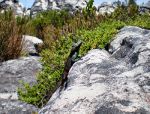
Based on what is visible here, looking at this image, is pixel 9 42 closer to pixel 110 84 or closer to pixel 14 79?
pixel 14 79

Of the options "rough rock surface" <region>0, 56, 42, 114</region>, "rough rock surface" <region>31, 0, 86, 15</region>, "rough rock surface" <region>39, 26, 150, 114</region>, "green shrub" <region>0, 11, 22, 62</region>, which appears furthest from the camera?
"rough rock surface" <region>31, 0, 86, 15</region>

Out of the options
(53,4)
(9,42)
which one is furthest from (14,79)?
(53,4)

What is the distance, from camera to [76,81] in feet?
13.7

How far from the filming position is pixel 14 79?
6.91 m

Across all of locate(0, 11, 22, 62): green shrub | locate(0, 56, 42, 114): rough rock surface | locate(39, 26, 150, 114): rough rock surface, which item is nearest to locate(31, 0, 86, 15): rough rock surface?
locate(0, 11, 22, 62): green shrub

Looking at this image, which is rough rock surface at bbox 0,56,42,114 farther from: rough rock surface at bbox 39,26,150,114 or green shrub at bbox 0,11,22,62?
rough rock surface at bbox 39,26,150,114

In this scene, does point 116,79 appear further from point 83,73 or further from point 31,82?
point 31,82

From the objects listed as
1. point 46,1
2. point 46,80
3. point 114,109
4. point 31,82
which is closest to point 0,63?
point 31,82

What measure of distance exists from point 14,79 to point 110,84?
3453 mm

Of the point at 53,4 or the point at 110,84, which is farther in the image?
the point at 53,4

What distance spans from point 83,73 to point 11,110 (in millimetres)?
1429

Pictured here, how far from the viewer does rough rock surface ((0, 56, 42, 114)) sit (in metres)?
5.32

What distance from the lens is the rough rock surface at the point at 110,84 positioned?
338cm

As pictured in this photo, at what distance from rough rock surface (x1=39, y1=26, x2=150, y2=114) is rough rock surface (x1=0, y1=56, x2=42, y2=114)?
3.96 feet
